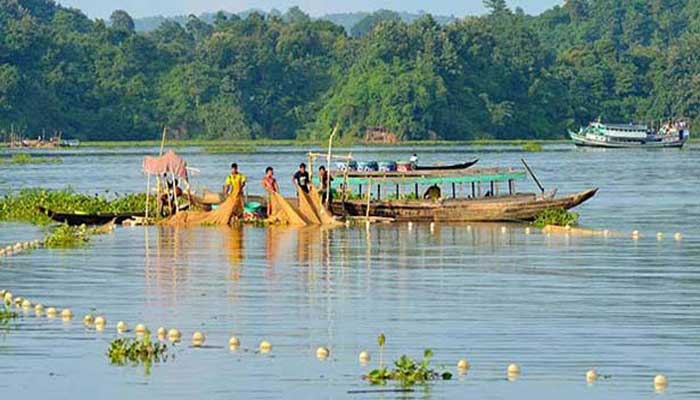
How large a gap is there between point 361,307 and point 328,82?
114m

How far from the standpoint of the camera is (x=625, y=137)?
400ft

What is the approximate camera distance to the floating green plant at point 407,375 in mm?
18094

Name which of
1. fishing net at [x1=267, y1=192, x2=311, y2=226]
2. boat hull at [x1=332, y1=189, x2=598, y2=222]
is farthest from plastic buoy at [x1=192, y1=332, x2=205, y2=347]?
boat hull at [x1=332, y1=189, x2=598, y2=222]

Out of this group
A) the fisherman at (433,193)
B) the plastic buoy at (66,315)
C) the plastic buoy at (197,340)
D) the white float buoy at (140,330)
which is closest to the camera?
the plastic buoy at (197,340)

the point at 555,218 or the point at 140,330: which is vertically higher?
the point at 555,218

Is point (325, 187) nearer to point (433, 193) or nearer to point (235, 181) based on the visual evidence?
point (235, 181)

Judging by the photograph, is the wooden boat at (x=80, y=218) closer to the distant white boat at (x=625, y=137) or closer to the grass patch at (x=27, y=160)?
the grass patch at (x=27, y=160)

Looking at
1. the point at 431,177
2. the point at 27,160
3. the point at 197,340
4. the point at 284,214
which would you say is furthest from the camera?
the point at 27,160

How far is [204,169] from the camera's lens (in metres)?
80.6

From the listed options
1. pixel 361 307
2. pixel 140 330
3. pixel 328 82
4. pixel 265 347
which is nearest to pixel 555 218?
pixel 361 307

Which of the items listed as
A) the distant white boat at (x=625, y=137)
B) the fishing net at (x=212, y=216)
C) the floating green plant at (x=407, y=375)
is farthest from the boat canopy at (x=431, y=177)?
the distant white boat at (x=625, y=137)

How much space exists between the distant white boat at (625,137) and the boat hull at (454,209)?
79.3 m

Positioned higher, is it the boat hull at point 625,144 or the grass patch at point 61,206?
the boat hull at point 625,144

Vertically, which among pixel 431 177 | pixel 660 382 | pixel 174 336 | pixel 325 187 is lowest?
pixel 660 382
